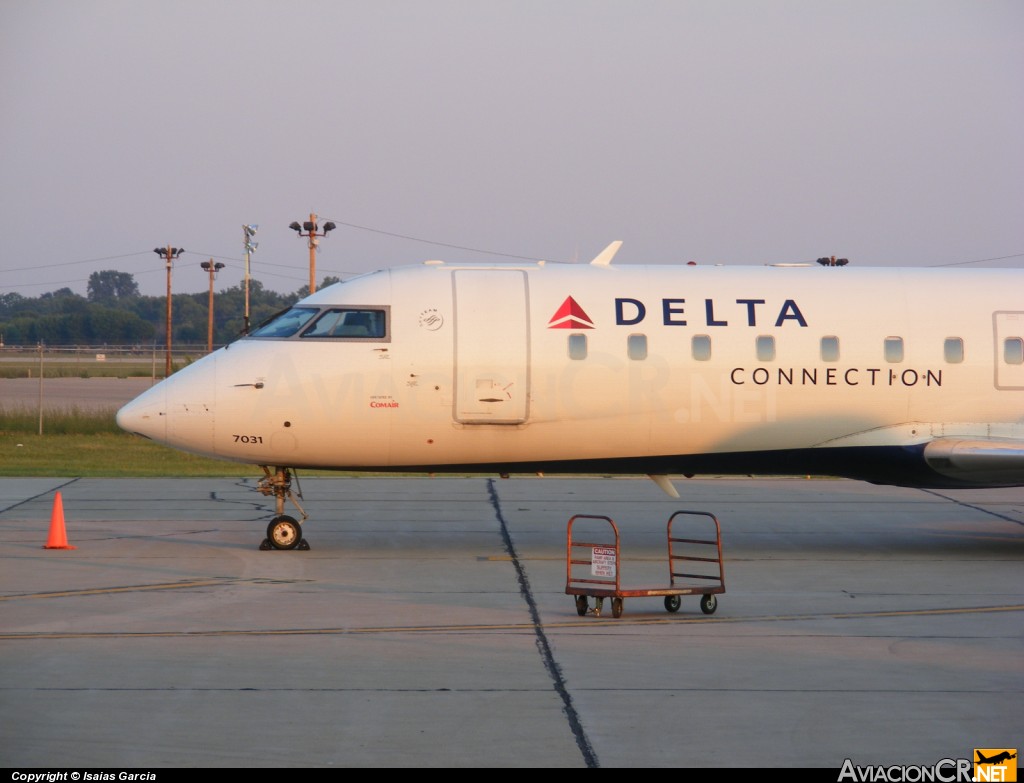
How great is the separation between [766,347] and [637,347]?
1.74 m

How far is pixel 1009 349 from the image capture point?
684 inches

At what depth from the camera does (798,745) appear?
27.0 ft

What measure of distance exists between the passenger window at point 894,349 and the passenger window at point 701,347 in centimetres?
245

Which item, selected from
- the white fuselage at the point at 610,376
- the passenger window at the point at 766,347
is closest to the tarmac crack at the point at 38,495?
the white fuselage at the point at 610,376

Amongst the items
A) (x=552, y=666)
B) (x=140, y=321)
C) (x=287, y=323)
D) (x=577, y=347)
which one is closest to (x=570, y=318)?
(x=577, y=347)

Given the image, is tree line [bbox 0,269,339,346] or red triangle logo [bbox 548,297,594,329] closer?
red triangle logo [bbox 548,297,594,329]

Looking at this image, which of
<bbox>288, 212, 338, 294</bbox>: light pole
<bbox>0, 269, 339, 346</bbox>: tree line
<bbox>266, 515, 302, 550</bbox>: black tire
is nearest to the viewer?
<bbox>266, 515, 302, 550</bbox>: black tire

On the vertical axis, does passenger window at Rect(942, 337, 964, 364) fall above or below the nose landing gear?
above

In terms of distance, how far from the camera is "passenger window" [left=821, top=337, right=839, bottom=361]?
16.9 meters

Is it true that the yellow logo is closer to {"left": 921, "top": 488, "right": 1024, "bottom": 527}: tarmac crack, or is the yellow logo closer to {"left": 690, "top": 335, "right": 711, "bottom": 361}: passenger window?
{"left": 690, "top": 335, "right": 711, "bottom": 361}: passenger window

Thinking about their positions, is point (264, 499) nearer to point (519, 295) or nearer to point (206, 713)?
point (519, 295)

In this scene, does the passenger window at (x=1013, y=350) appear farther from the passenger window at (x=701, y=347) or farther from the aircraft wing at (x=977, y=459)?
the passenger window at (x=701, y=347)

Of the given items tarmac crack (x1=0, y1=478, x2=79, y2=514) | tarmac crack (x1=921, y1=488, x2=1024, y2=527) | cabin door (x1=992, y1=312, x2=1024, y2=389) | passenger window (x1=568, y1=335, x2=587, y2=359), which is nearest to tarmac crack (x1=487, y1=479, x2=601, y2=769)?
passenger window (x1=568, y1=335, x2=587, y2=359)

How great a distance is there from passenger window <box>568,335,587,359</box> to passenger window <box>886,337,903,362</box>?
4105 mm
